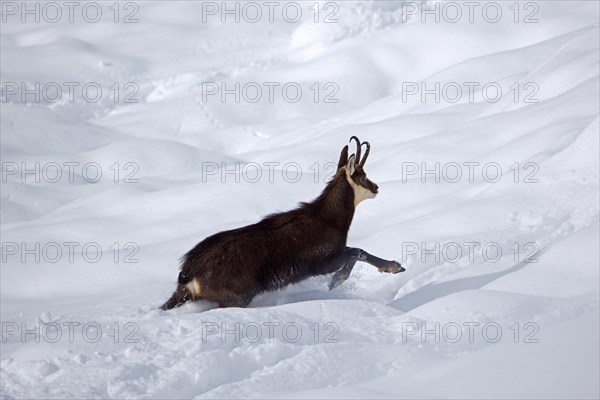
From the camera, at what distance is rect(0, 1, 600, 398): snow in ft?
14.8

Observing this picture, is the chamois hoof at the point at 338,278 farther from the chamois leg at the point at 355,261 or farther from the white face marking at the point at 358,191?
the white face marking at the point at 358,191

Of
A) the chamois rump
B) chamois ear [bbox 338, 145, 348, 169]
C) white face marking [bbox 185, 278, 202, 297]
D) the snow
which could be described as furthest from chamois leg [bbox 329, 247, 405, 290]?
white face marking [bbox 185, 278, 202, 297]

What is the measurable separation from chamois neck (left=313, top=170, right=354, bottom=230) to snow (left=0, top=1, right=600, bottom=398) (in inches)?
24.4

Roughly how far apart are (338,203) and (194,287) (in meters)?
1.46

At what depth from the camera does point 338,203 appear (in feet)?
21.7

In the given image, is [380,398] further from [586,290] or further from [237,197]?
[237,197]

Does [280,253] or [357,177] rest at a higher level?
[357,177]

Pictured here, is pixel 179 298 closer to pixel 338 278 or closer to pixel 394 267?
pixel 338 278

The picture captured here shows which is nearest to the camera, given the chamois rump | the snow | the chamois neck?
the snow

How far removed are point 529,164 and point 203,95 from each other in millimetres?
12314

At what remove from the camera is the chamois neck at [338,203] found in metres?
6.57

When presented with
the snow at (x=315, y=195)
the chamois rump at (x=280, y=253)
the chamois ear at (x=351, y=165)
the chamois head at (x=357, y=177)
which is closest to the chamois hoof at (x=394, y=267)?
the chamois rump at (x=280, y=253)

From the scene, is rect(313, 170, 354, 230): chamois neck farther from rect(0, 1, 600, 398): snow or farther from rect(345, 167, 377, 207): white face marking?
rect(0, 1, 600, 398): snow

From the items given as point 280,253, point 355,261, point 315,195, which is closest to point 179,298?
point 280,253
